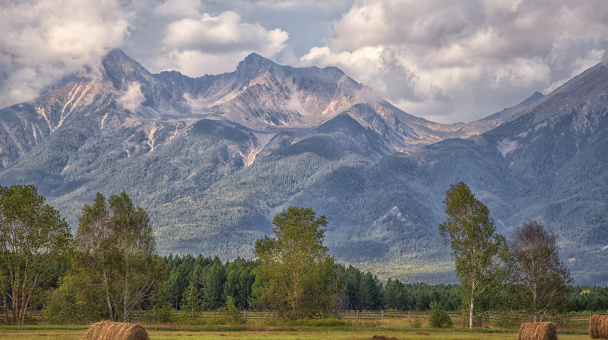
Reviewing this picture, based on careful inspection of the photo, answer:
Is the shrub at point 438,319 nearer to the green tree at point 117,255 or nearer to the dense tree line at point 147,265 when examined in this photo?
the dense tree line at point 147,265

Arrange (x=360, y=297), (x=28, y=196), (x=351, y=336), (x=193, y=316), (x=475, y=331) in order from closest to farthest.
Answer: (x=351, y=336) < (x=475, y=331) < (x=28, y=196) < (x=193, y=316) < (x=360, y=297)

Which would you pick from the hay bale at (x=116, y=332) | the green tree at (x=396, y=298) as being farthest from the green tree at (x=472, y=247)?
the green tree at (x=396, y=298)

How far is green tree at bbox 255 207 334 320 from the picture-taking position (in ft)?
300

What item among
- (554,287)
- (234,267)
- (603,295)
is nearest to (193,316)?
(554,287)

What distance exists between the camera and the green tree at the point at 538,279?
90.6 m

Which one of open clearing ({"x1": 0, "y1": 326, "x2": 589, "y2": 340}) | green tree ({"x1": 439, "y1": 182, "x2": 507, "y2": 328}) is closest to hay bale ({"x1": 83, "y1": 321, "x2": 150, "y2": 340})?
open clearing ({"x1": 0, "y1": 326, "x2": 589, "y2": 340})

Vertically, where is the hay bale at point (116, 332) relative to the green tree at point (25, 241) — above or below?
below

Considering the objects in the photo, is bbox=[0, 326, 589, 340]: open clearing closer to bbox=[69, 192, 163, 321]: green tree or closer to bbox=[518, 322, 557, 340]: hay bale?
bbox=[518, 322, 557, 340]: hay bale

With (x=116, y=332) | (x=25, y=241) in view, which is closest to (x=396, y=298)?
(x=25, y=241)

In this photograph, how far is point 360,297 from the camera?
561 ft

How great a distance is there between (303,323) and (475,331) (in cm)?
2118

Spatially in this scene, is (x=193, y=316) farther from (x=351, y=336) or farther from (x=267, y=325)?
(x=351, y=336)

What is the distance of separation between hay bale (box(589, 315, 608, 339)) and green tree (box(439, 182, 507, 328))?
53.6 feet

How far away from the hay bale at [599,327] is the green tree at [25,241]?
6110cm
